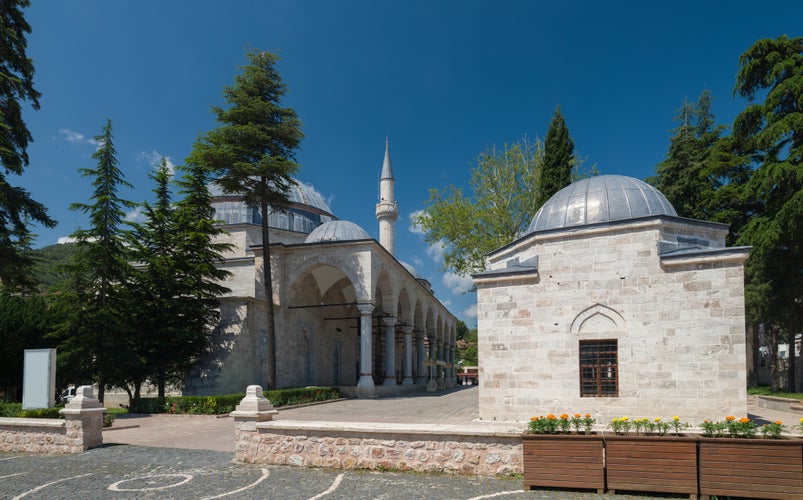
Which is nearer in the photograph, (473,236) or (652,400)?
(652,400)

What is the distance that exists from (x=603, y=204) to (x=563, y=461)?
7926 millimetres

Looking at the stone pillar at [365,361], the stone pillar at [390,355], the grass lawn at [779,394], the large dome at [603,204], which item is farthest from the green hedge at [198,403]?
the grass lawn at [779,394]

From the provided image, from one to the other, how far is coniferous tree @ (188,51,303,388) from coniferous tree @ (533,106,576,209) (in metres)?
11.6

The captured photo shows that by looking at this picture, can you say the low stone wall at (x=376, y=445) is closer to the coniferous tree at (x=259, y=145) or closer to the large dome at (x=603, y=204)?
the large dome at (x=603, y=204)

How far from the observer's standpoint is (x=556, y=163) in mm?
24016

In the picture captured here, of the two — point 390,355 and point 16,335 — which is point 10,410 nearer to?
point 16,335

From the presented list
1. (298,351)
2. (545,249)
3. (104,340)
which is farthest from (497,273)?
(298,351)

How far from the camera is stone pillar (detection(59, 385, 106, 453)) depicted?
371 inches

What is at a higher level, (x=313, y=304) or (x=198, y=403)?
(x=313, y=304)

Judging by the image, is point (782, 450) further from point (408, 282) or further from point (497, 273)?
point (408, 282)

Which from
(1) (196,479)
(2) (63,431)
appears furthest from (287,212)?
(1) (196,479)

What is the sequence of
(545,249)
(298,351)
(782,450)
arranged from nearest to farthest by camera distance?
(782,450), (545,249), (298,351)

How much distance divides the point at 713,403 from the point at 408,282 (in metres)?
20.4

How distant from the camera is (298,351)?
23.5 m
